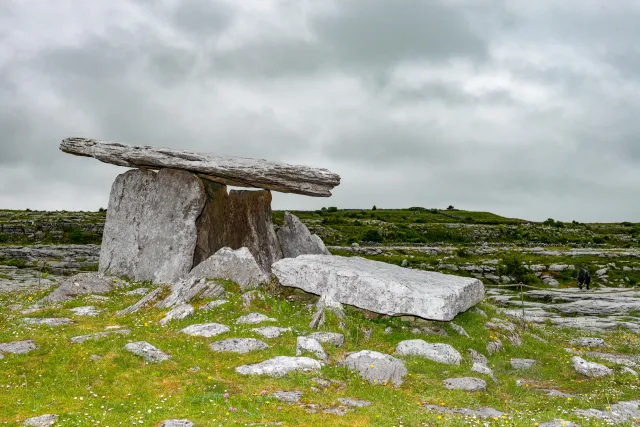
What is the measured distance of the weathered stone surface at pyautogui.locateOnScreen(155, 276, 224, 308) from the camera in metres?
22.1

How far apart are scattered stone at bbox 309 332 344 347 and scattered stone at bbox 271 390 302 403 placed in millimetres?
3868

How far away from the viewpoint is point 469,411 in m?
13.7

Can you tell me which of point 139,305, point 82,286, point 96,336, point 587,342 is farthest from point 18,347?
point 587,342

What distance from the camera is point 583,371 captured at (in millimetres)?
18391

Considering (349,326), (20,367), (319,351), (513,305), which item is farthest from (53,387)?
(513,305)

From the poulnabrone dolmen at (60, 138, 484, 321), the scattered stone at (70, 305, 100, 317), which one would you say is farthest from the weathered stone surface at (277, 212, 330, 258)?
the scattered stone at (70, 305, 100, 317)

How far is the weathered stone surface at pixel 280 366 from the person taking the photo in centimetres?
1564

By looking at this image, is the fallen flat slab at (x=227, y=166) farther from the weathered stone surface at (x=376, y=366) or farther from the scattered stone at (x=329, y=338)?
the weathered stone surface at (x=376, y=366)

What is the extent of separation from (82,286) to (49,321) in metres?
5.91

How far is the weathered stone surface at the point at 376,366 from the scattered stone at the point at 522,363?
436cm

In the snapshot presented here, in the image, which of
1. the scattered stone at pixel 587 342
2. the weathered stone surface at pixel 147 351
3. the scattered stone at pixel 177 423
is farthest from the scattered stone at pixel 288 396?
the scattered stone at pixel 587 342

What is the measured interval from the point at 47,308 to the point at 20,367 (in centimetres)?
760

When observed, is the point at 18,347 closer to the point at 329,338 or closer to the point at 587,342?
the point at 329,338

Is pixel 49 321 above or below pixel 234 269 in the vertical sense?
below
